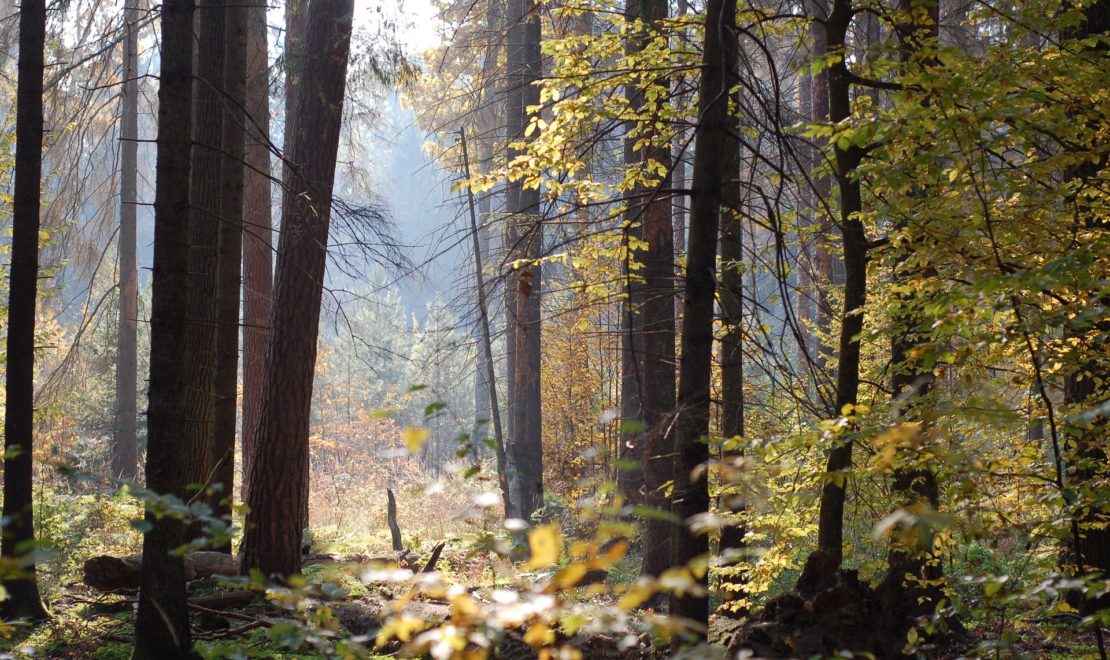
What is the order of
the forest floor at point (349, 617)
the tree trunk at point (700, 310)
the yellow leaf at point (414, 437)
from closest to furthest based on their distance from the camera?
the yellow leaf at point (414, 437) → the forest floor at point (349, 617) → the tree trunk at point (700, 310)

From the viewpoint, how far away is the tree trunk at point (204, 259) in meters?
7.57

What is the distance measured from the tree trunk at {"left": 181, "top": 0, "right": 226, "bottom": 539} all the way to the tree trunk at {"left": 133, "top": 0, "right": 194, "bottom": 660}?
332 centimetres

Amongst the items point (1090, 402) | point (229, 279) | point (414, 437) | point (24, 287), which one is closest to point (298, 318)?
point (229, 279)

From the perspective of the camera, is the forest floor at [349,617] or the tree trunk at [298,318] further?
the tree trunk at [298,318]

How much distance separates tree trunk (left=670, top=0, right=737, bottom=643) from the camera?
3.85 metres

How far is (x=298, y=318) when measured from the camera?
23.5ft

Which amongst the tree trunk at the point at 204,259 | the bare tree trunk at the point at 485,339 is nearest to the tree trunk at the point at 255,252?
the bare tree trunk at the point at 485,339

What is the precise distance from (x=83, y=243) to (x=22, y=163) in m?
13.6

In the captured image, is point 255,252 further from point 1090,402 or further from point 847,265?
point 1090,402

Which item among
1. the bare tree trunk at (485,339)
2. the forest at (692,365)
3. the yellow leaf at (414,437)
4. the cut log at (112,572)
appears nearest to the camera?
the yellow leaf at (414,437)

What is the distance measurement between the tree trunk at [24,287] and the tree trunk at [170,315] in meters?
2.26

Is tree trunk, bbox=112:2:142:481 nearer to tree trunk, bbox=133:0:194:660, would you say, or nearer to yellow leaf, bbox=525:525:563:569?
tree trunk, bbox=133:0:194:660

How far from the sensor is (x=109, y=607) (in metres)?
6.33

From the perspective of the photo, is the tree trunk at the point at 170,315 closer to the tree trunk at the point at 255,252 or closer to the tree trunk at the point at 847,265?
the tree trunk at the point at 847,265
